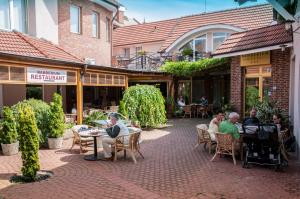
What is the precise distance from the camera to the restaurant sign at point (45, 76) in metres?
10.8

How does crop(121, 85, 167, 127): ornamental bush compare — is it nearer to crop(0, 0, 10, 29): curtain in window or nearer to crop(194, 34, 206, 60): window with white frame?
crop(0, 0, 10, 29): curtain in window

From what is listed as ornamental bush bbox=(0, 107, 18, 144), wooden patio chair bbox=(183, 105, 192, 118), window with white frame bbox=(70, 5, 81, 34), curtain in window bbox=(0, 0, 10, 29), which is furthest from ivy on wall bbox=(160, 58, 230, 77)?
ornamental bush bbox=(0, 107, 18, 144)

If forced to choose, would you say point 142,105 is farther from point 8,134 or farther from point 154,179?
point 154,179

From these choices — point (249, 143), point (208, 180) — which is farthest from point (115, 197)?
point (249, 143)

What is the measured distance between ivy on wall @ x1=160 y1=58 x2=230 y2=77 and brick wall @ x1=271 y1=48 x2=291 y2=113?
482cm

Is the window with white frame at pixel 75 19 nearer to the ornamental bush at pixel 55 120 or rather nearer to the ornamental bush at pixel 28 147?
the ornamental bush at pixel 55 120

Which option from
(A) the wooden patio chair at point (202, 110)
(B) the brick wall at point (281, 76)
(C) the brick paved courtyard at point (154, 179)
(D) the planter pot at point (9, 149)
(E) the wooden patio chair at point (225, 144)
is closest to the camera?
(C) the brick paved courtyard at point (154, 179)

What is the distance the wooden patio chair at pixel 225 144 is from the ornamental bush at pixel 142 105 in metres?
6.37

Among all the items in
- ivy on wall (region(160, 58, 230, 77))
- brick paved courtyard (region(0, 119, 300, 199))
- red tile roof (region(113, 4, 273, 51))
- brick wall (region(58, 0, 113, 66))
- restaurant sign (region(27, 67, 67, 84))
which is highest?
red tile roof (region(113, 4, 273, 51))

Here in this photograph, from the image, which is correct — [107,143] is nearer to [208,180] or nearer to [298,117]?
[208,180]

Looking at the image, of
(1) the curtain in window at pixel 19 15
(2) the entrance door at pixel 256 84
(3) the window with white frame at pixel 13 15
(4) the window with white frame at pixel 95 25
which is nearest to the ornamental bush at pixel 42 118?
(3) the window with white frame at pixel 13 15

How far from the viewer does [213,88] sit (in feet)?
74.6

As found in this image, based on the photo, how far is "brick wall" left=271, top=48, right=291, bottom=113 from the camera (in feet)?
38.5

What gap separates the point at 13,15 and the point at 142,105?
7.12m
